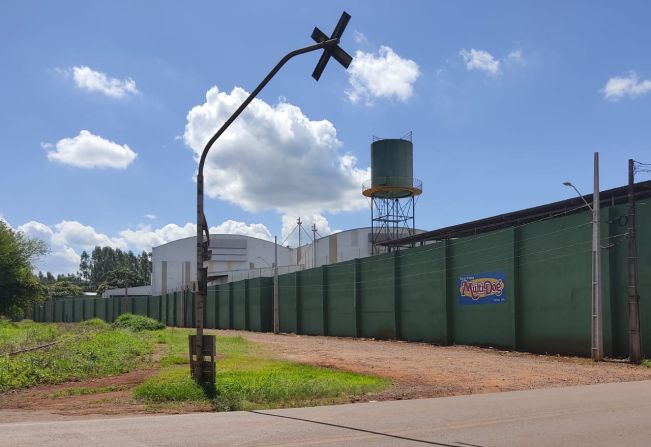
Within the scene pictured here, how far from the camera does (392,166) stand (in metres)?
46.0

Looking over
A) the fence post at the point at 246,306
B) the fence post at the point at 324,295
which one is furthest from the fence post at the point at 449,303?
the fence post at the point at 246,306

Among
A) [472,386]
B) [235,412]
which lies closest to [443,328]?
[472,386]

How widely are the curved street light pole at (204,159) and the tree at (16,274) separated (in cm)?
4461

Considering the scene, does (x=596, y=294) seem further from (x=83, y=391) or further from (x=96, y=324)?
(x=96, y=324)

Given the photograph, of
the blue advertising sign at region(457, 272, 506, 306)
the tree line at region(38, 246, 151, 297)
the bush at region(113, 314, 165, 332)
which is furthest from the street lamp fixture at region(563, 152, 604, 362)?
the tree line at region(38, 246, 151, 297)

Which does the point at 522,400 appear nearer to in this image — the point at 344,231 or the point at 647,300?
the point at 647,300

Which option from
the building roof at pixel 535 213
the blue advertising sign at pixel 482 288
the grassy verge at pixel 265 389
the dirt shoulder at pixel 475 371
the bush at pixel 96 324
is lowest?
the bush at pixel 96 324

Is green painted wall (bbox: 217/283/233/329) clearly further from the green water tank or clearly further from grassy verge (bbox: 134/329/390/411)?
grassy verge (bbox: 134/329/390/411)

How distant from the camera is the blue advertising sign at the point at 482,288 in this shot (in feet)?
93.5

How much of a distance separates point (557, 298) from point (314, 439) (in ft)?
63.8

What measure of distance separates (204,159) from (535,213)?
22.9 m

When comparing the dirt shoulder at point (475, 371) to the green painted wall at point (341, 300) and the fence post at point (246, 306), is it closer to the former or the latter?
the green painted wall at point (341, 300)

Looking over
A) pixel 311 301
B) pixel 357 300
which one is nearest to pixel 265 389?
pixel 357 300

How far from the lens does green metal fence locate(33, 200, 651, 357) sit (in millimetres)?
22906
